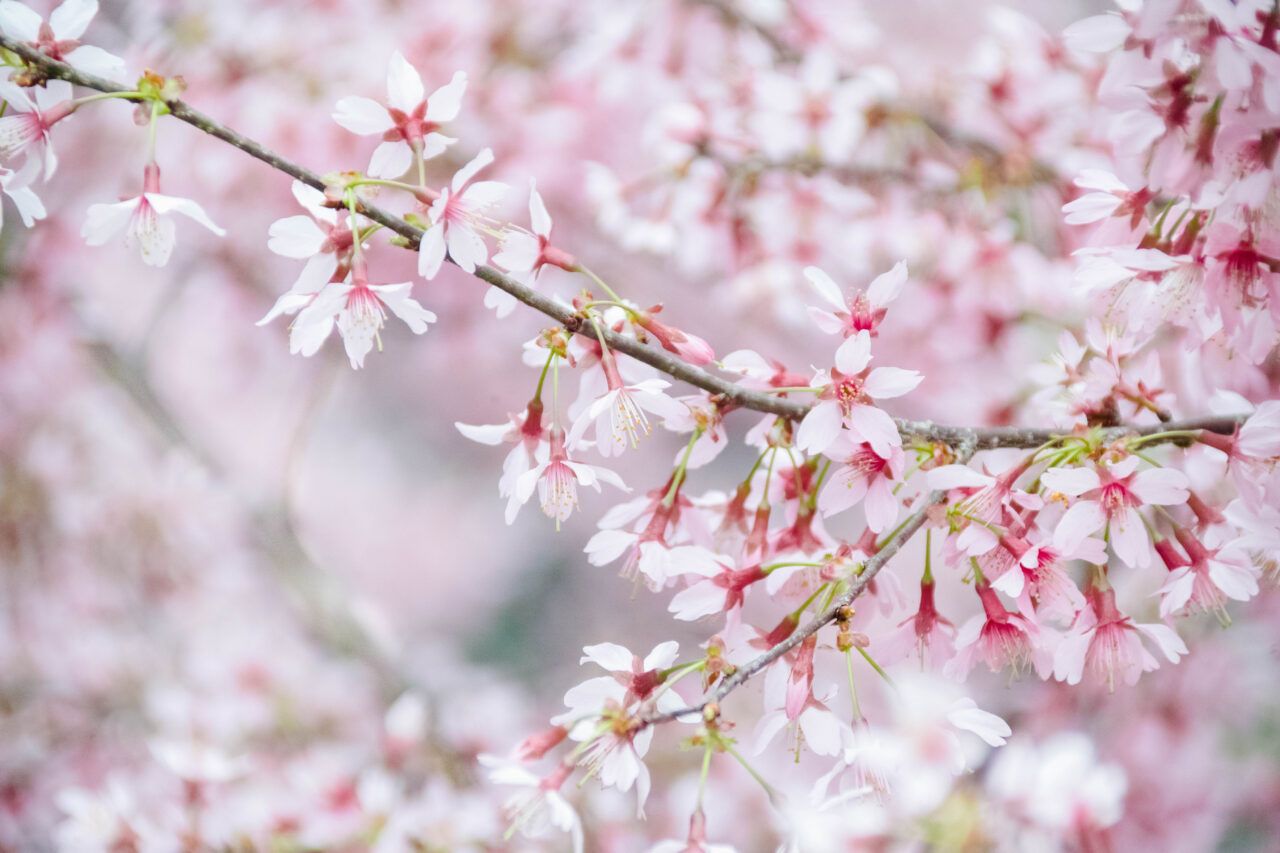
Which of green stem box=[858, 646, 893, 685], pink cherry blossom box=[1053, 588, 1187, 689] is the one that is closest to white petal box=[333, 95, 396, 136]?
green stem box=[858, 646, 893, 685]

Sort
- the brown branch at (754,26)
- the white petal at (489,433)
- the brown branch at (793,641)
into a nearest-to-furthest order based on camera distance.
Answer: the brown branch at (793,641) → the white petal at (489,433) → the brown branch at (754,26)

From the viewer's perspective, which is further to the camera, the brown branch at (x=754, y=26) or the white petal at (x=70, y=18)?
the brown branch at (x=754, y=26)

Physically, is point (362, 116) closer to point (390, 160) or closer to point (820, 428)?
point (390, 160)

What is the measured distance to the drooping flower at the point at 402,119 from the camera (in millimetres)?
495

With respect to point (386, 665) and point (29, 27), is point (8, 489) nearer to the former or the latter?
point (386, 665)

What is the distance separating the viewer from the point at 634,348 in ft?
1.65

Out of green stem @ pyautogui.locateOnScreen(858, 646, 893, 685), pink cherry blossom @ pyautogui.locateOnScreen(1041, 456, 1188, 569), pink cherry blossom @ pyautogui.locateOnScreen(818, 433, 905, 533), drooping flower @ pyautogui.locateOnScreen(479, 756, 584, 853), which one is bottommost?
drooping flower @ pyautogui.locateOnScreen(479, 756, 584, 853)

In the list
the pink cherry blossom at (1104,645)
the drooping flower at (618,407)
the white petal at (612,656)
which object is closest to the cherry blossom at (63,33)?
the drooping flower at (618,407)

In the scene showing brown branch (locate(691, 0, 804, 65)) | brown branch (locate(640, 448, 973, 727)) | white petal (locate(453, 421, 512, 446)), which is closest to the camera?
brown branch (locate(640, 448, 973, 727))

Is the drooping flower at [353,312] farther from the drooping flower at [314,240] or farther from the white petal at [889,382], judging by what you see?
the white petal at [889,382]

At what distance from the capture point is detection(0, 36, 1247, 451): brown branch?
18.0 inches

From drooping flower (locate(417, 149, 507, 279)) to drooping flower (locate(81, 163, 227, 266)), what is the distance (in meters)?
0.14

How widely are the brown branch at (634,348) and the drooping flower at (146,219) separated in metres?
0.05

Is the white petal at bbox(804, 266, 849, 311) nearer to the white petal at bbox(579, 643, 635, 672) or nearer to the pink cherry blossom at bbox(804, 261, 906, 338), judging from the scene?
the pink cherry blossom at bbox(804, 261, 906, 338)
